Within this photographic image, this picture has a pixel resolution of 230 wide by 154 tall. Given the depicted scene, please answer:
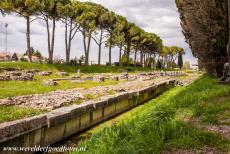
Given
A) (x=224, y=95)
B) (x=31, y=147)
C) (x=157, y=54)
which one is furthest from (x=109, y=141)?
(x=157, y=54)

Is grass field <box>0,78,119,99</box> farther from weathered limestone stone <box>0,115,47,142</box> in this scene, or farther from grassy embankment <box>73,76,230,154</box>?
grassy embankment <box>73,76,230,154</box>

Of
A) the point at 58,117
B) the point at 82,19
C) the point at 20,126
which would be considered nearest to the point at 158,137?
the point at 20,126

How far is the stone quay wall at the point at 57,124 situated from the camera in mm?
8315

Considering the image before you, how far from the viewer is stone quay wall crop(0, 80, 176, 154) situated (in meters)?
8.31

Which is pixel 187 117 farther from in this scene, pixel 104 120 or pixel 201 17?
pixel 201 17

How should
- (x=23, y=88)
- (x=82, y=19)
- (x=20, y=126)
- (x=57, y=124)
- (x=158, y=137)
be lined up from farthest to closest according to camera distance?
(x=82, y=19)
(x=23, y=88)
(x=57, y=124)
(x=20, y=126)
(x=158, y=137)

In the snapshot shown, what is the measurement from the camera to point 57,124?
34.6 ft

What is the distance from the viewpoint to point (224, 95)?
51.3 ft

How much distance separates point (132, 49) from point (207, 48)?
8718 cm

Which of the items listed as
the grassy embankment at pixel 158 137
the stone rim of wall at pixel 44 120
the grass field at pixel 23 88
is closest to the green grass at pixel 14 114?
the stone rim of wall at pixel 44 120

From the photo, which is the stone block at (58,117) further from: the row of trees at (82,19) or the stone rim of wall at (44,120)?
the row of trees at (82,19)

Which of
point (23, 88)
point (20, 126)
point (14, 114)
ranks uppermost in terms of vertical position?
point (20, 126)

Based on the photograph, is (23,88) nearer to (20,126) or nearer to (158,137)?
(20,126)

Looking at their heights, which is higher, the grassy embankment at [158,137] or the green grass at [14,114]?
the grassy embankment at [158,137]
